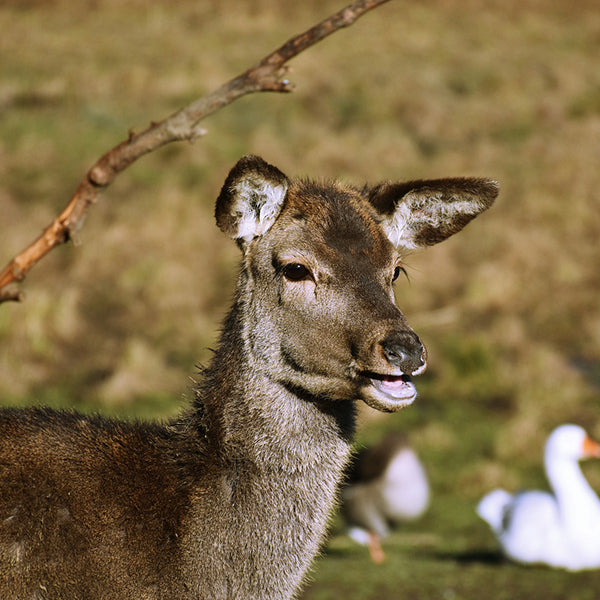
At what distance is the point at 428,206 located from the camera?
467 cm

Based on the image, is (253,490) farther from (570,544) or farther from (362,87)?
(362,87)

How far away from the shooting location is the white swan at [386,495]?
29.4 ft

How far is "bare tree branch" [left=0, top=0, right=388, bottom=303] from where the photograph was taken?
4.48m

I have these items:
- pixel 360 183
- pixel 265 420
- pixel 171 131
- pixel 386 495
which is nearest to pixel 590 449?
pixel 386 495

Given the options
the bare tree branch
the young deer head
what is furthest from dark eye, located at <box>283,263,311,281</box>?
the bare tree branch

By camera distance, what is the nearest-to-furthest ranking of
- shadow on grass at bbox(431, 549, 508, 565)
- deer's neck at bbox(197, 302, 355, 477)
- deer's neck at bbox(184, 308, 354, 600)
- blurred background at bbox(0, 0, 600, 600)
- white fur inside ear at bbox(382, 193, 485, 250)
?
deer's neck at bbox(184, 308, 354, 600) → deer's neck at bbox(197, 302, 355, 477) → white fur inside ear at bbox(382, 193, 485, 250) → shadow on grass at bbox(431, 549, 508, 565) → blurred background at bbox(0, 0, 600, 600)

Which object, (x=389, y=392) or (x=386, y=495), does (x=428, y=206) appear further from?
(x=386, y=495)

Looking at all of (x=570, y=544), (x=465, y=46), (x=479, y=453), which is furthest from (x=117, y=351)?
(x=465, y=46)

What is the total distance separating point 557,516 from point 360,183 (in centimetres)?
1159

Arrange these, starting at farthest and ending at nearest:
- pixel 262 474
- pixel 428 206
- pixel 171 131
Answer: pixel 171 131, pixel 428 206, pixel 262 474

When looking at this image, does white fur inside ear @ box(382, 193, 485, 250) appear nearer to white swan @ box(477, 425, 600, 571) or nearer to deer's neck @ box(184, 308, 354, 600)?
deer's neck @ box(184, 308, 354, 600)

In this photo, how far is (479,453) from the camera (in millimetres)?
10766

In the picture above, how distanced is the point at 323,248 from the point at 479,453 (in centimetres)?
721

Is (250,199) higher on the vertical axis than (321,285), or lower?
higher
